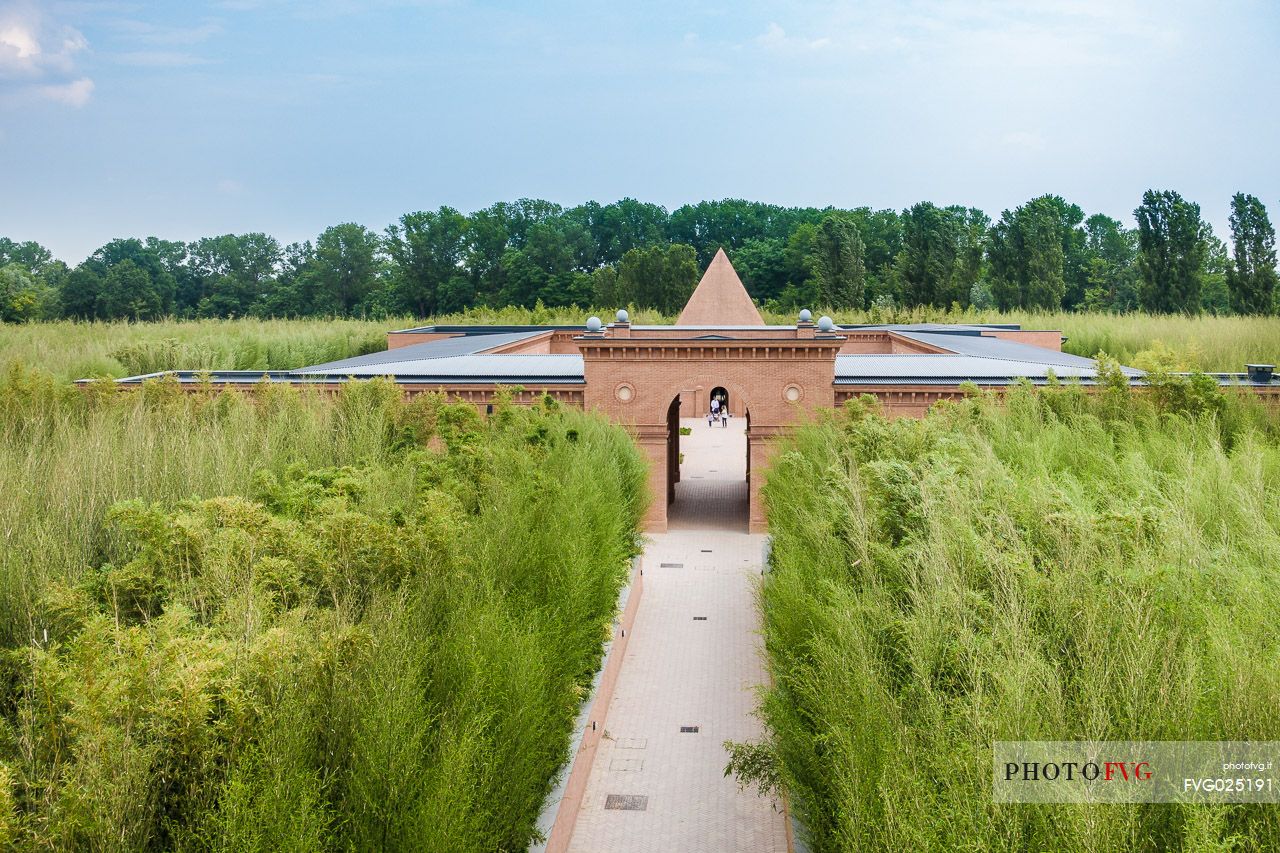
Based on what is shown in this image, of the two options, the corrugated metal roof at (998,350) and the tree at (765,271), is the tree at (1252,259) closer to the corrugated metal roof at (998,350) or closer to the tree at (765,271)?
the corrugated metal roof at (998,350)

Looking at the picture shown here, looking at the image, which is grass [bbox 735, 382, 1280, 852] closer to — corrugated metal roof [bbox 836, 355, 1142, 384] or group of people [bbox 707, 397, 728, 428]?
corrugated metal roof [bbox 836, 355, 1142, 384]

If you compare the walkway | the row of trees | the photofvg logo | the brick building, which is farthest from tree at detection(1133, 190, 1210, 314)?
the photofvg logo

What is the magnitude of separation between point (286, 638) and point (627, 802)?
4673mm

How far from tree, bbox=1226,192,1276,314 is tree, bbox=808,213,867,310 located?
16.9 metres

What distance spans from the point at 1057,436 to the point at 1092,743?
9.26 m

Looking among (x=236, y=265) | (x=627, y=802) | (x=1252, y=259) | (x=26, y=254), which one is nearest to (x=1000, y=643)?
(x=627, y=802)

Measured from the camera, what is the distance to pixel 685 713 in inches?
442

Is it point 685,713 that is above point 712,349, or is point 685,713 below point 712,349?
below

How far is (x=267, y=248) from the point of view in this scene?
255 feet

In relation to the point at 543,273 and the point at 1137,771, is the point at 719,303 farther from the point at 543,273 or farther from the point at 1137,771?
the point at 543,273

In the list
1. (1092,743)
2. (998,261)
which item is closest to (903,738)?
(1092,743)

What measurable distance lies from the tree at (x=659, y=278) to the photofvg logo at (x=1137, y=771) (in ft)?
152

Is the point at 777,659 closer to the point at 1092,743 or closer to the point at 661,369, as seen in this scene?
the point at 1092,743

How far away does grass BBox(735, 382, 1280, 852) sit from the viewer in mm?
4465
